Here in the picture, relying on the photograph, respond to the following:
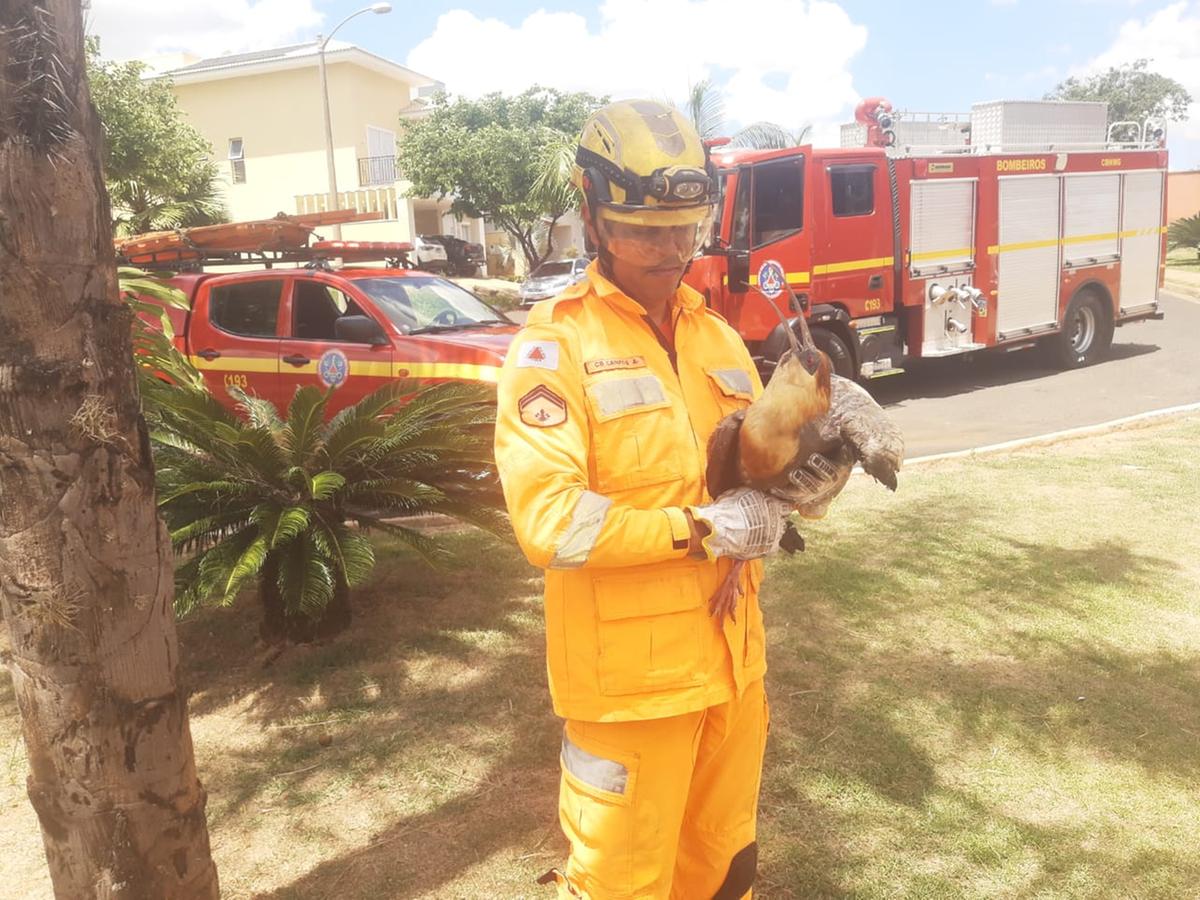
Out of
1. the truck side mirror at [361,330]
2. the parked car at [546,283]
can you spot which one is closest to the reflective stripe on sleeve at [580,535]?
the truck side mirror at [361,330]

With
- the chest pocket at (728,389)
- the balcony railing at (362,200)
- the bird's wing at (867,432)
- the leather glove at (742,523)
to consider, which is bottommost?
the leather glove at (742,523)

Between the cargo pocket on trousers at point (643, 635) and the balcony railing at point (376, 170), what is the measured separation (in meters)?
34.8

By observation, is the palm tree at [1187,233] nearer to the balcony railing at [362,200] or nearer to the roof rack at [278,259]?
the balcony railing at [362,200]

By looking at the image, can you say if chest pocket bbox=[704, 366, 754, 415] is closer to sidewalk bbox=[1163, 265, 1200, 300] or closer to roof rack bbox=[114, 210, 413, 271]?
roof rack bbox=[114, 210, 413, 271]

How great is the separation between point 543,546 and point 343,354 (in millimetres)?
5482

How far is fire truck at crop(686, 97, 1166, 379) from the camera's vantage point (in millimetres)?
8992

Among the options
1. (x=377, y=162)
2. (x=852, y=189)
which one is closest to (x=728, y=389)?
(x=852, y=189)

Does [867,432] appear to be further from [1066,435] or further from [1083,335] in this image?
[1083,335]

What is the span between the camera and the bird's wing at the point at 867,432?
1830 millimetres

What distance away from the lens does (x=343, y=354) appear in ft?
22.3

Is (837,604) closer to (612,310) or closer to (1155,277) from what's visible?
(612,310)

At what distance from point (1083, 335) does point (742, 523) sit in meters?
12.9

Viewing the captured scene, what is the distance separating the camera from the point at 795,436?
5.92 feet

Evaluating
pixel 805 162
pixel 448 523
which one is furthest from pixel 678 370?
pixel 805 162
